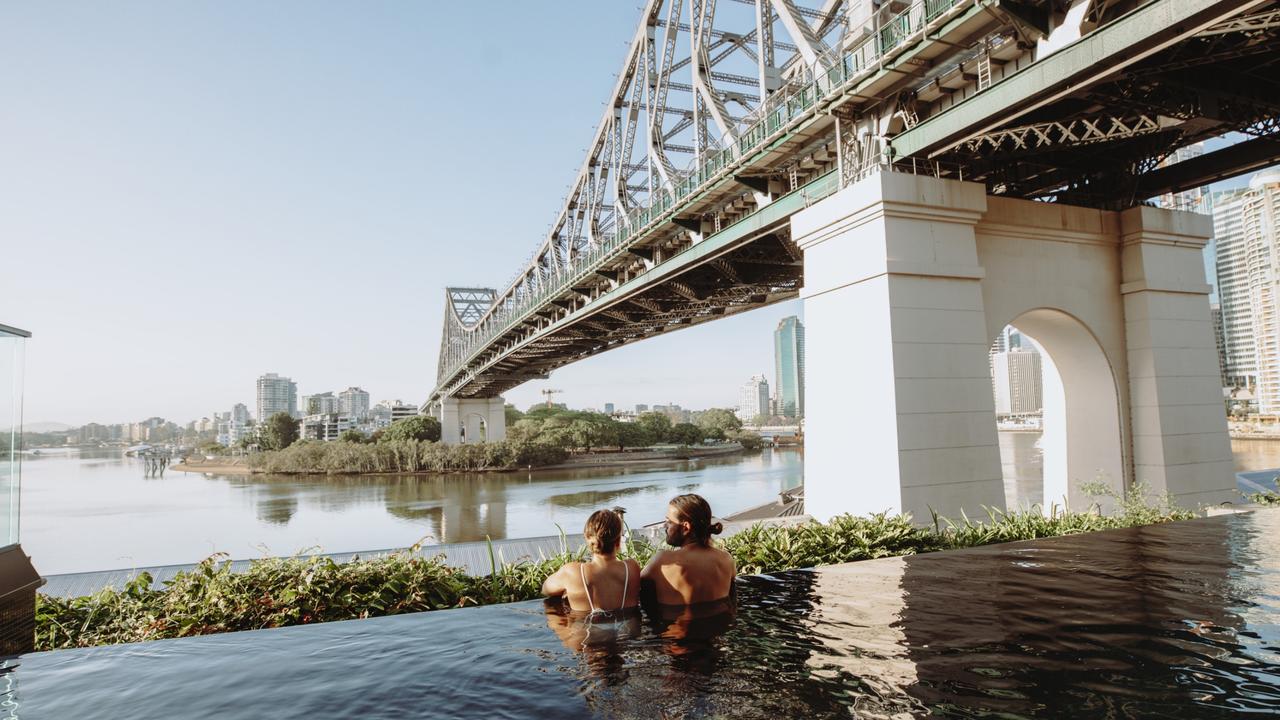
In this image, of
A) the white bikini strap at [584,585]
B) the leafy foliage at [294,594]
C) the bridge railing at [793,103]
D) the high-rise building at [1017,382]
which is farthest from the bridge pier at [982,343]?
the high-rise building at [1017,382]

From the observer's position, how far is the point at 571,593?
4.42m

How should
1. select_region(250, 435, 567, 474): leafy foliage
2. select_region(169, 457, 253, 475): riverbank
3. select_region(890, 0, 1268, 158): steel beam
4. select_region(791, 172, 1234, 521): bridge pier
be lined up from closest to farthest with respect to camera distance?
select_region(890, 0, 1268, 158): steel beam → select_region(791, 172, 1234, 521): bridge pier → select_region(250, 435, 567, 474): leafy foliage → select_region(169, 457, 253, 475): riverbank

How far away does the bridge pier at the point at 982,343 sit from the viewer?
1012cm

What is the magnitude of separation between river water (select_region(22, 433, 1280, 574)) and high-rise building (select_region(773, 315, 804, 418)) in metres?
58.1

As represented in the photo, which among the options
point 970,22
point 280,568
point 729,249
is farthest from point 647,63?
point 280,568

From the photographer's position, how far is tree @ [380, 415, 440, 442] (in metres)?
72.3

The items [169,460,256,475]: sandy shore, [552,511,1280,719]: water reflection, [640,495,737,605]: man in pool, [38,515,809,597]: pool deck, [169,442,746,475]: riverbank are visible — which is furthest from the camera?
[169,460,256,475]: sandy shore

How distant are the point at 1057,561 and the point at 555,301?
26.9 meters

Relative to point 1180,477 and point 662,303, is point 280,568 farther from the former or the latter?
point 662,303

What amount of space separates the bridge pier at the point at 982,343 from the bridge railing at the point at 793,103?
181cm

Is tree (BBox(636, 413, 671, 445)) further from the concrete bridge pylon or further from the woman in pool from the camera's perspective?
the woman in pool

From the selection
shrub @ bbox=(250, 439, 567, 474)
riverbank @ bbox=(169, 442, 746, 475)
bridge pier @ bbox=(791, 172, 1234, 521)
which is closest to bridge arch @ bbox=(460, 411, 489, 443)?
shrub @ bbox=(250, 439, 567, 474)

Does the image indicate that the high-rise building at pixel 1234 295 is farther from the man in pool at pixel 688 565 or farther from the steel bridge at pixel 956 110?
the man in pool at pixel 688 565

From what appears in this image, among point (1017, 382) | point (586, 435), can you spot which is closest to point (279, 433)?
point (586, 435)
